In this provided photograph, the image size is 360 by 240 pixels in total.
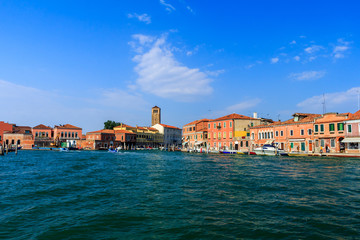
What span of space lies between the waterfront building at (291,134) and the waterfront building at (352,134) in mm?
5145

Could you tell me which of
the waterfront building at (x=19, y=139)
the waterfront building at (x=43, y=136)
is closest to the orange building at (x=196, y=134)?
the waterfront building at (x=43, y=136)

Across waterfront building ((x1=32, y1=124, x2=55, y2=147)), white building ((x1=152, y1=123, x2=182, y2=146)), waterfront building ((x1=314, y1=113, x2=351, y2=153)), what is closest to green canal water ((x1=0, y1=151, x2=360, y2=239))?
waterfront building ((x1=314, y1=113, x2=351, y2=153))

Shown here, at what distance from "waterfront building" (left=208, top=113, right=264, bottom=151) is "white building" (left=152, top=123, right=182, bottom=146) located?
40.1m

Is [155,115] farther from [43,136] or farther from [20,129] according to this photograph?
[20,129]

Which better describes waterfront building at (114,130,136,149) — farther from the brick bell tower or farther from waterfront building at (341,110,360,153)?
waterfront building at (341,110,360,153)

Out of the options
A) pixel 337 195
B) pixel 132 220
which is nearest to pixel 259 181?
pixel 337 195

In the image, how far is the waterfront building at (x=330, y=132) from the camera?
1332 inches

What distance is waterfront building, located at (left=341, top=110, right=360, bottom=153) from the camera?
3164cm

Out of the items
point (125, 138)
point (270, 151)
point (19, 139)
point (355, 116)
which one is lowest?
point (270, 151)

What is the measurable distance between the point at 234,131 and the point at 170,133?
4638 cm

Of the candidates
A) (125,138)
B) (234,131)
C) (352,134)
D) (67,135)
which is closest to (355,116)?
(352,134)

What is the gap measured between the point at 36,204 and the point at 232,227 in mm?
6911

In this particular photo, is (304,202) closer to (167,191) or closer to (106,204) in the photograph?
(167,191)

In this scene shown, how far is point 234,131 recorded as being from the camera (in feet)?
165
